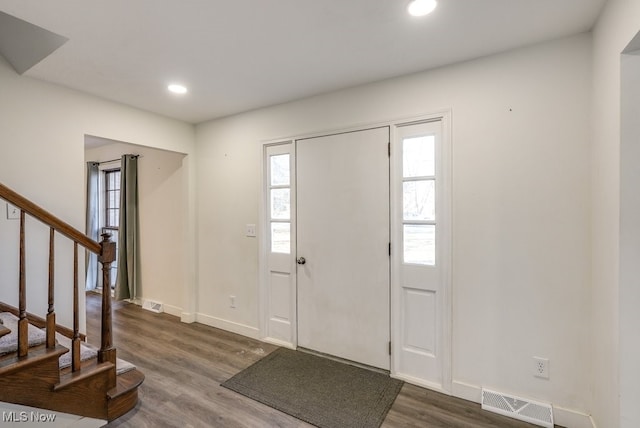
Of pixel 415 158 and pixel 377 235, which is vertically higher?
pixel 415 158

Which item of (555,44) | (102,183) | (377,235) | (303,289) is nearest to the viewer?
(555,44)

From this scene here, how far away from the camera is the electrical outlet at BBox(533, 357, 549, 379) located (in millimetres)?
2008

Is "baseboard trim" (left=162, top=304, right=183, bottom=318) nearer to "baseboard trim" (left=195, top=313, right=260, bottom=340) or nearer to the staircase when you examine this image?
"baseboard trim" (left=195, top=313, right=260, bottom=340)

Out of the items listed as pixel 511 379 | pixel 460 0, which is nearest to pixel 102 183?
pixel 460 0

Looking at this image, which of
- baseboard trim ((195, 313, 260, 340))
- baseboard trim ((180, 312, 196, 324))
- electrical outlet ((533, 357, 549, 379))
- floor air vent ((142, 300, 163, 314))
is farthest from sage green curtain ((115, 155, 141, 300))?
electrical outlet ((533, 357, 549, 379))

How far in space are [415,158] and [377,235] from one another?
695 mm

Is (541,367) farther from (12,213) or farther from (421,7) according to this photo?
(12,213)

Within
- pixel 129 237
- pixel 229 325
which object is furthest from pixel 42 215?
pixel 129 237

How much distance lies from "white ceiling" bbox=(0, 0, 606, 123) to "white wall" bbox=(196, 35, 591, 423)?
0.21 m

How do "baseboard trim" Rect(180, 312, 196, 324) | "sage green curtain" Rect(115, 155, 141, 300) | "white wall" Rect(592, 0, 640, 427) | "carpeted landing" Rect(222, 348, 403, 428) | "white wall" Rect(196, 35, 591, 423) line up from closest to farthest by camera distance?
"white wall" Rect(592, 0, 640, 427) < "white wall" Rect(196, 35, 591, 423) < "carpeted landing" Rect(222, 348, 403, 428) < "baseboard trim" Rect(180, 312, 196, 324) < "sage green curtain" Rect(115, 155, 141, 300)

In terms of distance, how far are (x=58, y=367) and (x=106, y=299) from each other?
0.44m

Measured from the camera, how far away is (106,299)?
2.11 m

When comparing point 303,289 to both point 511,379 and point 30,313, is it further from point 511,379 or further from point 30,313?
point 30,313

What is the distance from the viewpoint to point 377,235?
8.54ft
